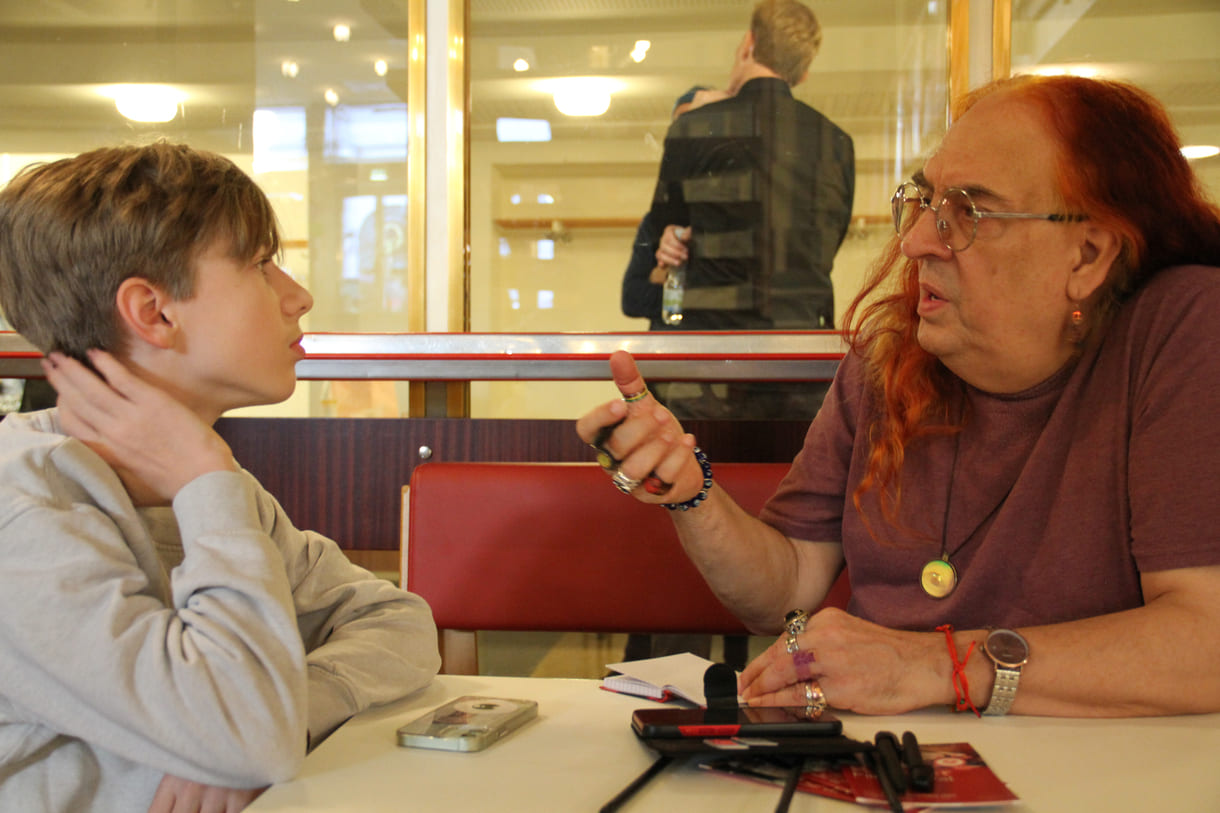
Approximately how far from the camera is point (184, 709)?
2.38ft

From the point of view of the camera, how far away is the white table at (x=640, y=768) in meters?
0.66

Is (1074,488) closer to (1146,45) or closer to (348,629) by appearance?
(348,629)

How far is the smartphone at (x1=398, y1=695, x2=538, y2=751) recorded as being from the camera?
0.77 meters

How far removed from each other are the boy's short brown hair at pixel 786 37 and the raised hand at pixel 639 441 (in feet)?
8.34

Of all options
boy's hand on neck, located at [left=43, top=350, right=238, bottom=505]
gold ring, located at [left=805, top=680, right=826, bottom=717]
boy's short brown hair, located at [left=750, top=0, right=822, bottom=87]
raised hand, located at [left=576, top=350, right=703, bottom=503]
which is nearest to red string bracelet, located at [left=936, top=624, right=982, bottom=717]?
gold ring, located at [left=805, top=680, right=826, bottom=717]

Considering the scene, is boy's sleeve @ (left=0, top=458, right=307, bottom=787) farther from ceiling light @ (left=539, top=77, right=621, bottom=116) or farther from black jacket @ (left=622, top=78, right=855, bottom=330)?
ceiling light @ (left=539, top=77, right=621, bottom=116)

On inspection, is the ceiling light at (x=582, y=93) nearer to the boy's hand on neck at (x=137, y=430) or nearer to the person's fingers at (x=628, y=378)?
the person's fingers at (x=628, y=378)

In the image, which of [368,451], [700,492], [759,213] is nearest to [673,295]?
[759,213]

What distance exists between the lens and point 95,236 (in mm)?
954

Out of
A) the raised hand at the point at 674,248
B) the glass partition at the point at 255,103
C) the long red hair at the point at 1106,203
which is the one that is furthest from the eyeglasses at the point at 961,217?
the glass partition at the point at 255,103

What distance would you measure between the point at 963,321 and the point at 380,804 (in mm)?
871

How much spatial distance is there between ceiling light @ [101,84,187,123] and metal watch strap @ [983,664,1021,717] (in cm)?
344

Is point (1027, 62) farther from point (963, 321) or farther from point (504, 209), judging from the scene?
point (963, 321)

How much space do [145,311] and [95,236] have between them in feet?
0.29
